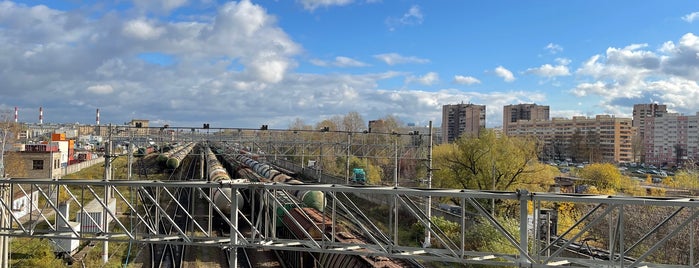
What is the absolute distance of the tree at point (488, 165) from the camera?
32.3 m

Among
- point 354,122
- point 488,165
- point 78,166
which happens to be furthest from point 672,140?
point 78,166

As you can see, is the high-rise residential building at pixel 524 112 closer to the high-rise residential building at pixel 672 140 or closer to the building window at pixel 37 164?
the high-rise residential building at pixel 672 140

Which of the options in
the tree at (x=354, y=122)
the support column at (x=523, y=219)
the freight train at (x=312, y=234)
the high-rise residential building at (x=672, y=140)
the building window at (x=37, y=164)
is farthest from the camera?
the high-rise residential building at (x=672, y=140)

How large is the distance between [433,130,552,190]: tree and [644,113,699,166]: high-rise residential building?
92.1 metres

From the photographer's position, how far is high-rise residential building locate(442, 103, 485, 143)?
140375mm

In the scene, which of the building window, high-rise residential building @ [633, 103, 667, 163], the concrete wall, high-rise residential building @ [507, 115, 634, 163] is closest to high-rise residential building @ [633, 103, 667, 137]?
high-rise residential building @ [633, 103, 667, 163]

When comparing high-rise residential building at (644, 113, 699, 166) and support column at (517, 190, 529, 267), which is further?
high-rise residential building at (644, 113, 699, 166)

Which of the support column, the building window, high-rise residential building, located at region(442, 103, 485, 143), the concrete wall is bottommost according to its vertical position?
the concrete wall

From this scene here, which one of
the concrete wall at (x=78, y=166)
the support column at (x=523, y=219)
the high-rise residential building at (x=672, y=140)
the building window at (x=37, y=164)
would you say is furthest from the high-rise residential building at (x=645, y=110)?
the support column at (x=523, y=219)

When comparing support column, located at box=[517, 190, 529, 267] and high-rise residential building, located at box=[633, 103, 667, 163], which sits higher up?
high-rise residential building, located at box=[633, 103, 667, 163]

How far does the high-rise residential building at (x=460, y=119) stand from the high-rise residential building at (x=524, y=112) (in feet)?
107

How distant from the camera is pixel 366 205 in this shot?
119ft

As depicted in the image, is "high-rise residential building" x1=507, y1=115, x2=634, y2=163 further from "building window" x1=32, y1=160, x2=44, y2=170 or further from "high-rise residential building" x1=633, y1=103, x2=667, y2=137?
"building window" x1=32, y1=160, x2=44, y2=170

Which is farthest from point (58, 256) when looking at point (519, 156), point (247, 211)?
point (519, 156)
